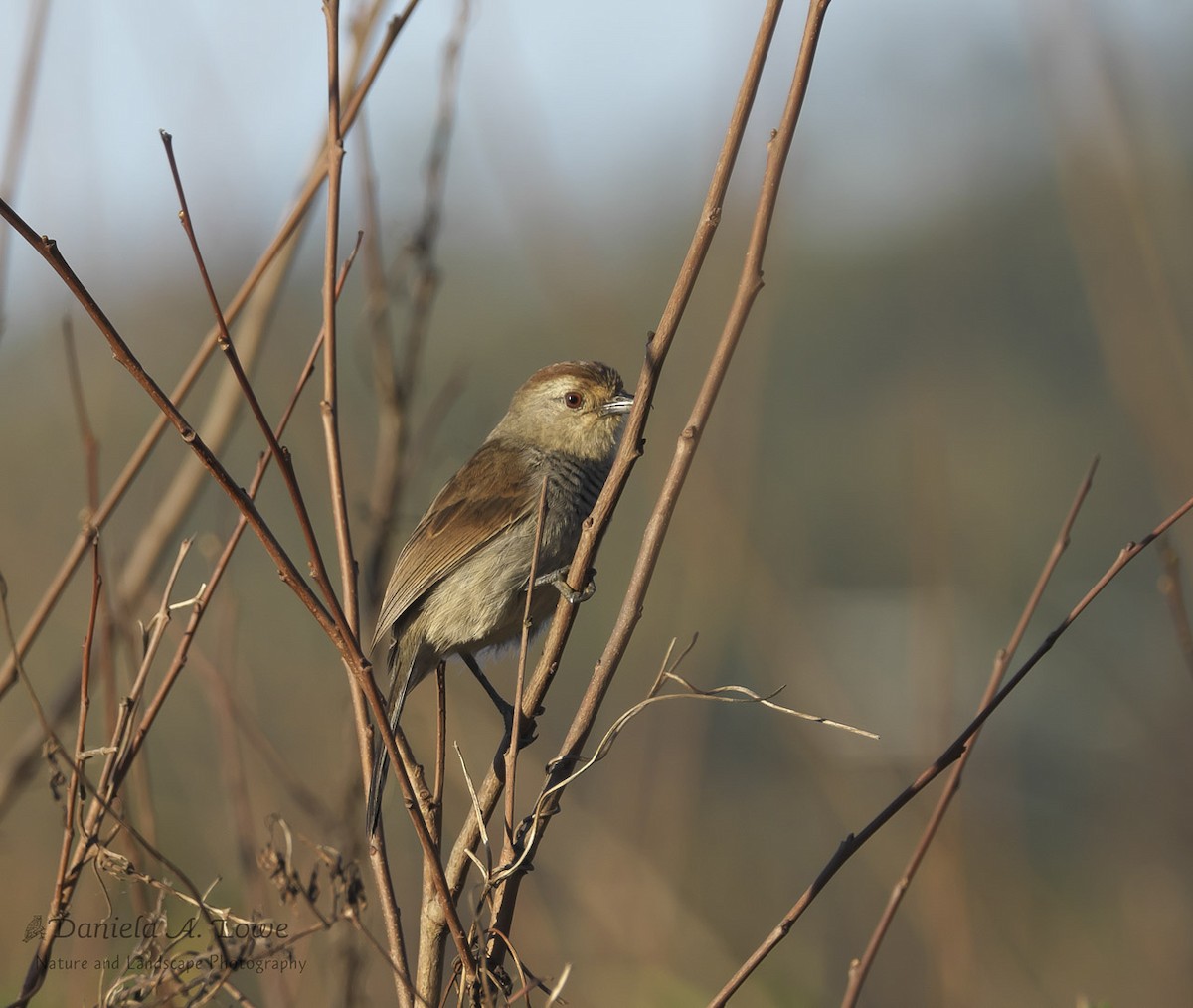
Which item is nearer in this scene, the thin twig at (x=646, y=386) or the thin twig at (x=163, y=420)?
the thin twig at (x=646, y=386)

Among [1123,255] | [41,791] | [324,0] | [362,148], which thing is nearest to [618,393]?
[362,148]

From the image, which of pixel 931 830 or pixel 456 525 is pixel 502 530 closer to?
pixel 456 525

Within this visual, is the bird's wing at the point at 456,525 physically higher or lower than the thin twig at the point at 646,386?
lower

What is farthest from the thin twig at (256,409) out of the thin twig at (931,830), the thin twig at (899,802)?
the thin twig at (931,830)

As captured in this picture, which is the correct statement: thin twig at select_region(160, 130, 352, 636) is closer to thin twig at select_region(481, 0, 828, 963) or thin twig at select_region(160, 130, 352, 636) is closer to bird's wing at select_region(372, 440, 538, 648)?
thin twig at select_region(481, 0, 828, 963)

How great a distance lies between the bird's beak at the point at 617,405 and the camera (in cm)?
450

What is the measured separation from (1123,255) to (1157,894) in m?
3.59

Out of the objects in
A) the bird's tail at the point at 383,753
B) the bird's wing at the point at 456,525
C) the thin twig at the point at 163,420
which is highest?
the thin twig at the point at 163,420

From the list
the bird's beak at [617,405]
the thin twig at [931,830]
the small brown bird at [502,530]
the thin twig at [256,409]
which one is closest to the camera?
the thin twig at [256,409]

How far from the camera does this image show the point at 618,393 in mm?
4605

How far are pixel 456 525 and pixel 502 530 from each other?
161mm

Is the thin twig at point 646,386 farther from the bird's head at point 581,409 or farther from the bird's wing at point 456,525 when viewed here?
the bird's head at point 581,409

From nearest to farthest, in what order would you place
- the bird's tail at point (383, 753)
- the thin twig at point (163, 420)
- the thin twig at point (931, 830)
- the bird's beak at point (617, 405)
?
the thin twig at point (931, 830) < the thin twig at point (163, 420) < the bird's tail at point (383, 753) < the bird's beak at point (617, 405)

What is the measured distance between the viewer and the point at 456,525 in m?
4.23
